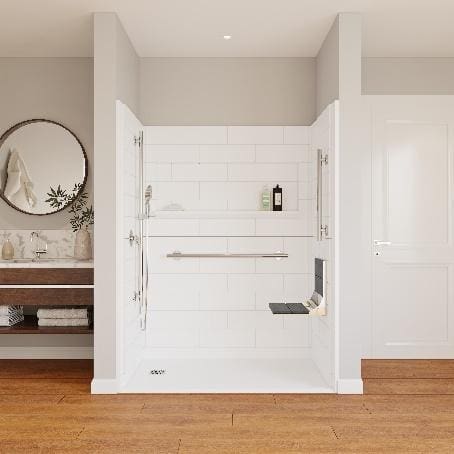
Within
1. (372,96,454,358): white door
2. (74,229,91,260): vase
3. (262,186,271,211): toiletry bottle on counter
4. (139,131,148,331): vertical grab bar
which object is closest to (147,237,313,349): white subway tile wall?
(139,131,148,331): vertical grab bar

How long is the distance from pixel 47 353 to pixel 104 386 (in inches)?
55.7

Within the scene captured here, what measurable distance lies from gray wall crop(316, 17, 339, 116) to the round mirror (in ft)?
7.33

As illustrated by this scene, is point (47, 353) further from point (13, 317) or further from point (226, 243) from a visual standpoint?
point (226, 243)

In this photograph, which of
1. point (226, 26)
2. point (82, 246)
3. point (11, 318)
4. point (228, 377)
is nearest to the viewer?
point (226, 26)

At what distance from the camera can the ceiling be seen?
432 cm

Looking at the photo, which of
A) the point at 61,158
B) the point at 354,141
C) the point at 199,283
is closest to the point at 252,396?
the point at 199,283

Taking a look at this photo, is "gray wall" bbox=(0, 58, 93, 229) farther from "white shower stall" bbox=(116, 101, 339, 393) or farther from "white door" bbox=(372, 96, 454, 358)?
"white door" bbox=(372, 96, 454, 358)

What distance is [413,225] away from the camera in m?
5.62

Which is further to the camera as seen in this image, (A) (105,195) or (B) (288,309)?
(B) (288,309)

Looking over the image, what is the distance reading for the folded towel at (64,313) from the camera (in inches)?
197

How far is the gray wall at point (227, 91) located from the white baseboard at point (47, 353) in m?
2.21

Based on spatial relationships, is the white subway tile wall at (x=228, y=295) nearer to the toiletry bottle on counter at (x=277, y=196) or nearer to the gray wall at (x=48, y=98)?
the toiletry bottle on counter at (x=277, y=196)

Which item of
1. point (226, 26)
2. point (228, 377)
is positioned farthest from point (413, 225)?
point (226, 26)

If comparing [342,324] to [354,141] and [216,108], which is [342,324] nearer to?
[354,141]
